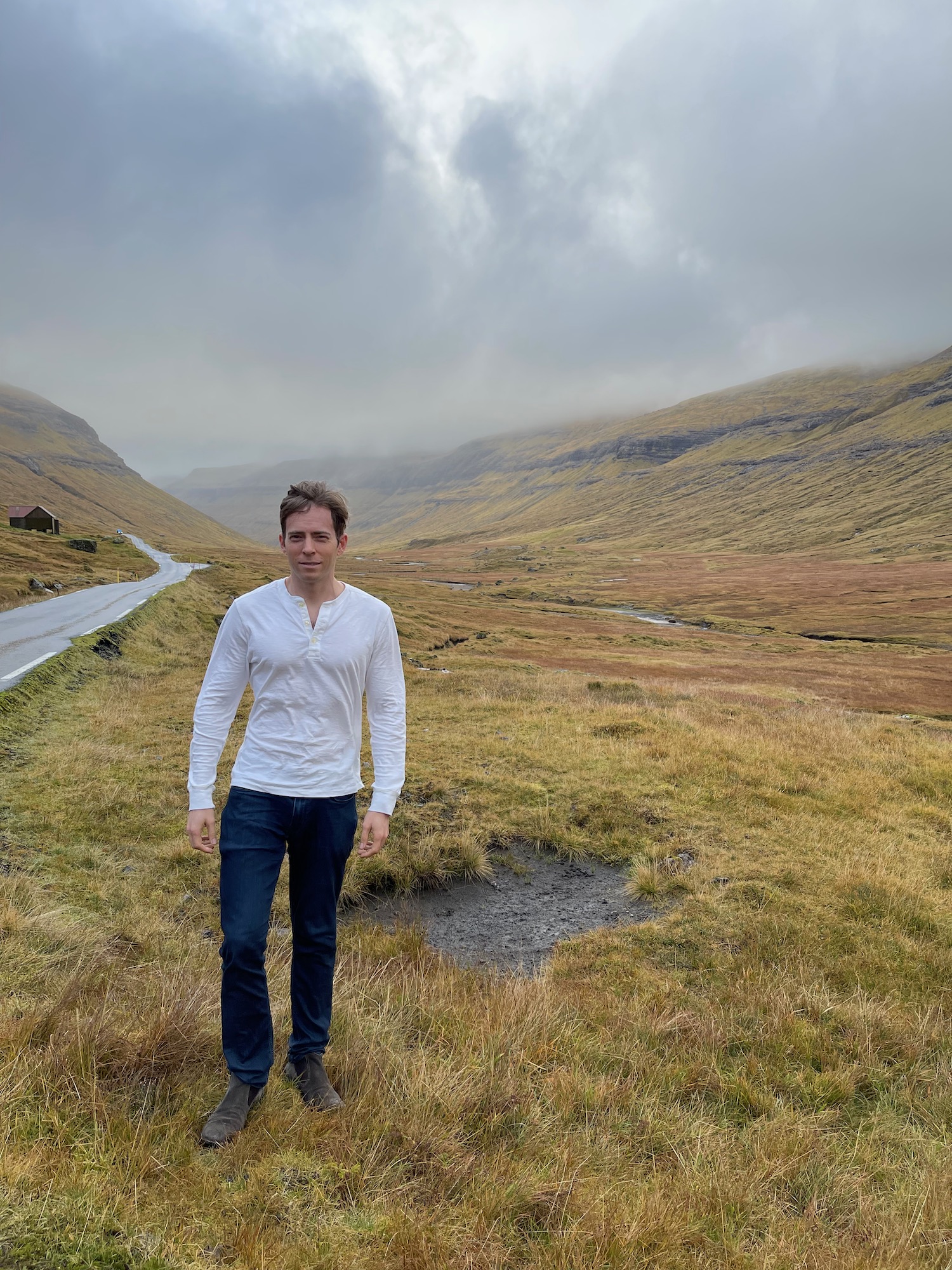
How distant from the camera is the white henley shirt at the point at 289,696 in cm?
365

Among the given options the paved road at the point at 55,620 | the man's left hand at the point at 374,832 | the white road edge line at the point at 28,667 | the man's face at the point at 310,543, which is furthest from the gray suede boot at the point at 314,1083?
the white road edge line at the point at 28,667

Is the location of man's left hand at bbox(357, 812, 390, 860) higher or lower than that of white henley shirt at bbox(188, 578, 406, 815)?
lower

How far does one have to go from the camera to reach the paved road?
16672 mm

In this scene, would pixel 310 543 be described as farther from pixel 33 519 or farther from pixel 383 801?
pixel 33 519

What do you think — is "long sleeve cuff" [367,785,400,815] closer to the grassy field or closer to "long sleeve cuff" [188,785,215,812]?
"long sleeve cuff" [188,785,215,812]

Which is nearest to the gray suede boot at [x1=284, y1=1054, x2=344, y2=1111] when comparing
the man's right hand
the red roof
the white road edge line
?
the man's right hand

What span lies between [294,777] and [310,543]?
1.30 m

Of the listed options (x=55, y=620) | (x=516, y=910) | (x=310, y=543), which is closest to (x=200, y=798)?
(x=310, y=543)

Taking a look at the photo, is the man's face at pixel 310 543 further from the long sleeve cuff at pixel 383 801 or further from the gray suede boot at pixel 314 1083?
the gray suede boot at pixel 314 1083

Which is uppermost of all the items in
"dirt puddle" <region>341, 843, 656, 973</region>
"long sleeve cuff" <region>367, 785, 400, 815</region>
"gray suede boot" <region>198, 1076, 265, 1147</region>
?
"long sleeve cuff" <region>367, 785, 400, 815</region>

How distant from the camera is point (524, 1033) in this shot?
14.7 feet

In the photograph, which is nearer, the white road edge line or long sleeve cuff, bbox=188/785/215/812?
long sleeve cuff, bbox=188/785/215/812

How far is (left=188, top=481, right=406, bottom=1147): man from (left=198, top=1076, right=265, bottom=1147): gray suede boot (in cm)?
3

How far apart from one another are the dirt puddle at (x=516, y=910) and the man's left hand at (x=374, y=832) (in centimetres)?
330
